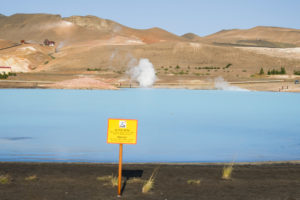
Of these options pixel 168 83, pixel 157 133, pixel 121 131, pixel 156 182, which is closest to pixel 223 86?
pixel 168 83

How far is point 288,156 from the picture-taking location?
55.9 feet

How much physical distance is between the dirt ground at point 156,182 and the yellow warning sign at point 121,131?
125cm

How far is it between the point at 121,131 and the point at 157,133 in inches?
605

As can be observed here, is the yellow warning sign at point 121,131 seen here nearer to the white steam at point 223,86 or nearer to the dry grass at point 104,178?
the dry grass at point 104,178

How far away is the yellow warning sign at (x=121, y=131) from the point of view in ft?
29.1

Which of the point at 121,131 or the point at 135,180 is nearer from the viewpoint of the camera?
the point at 121,131

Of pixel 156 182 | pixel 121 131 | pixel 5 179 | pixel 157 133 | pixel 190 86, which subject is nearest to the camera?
pixel 121 131

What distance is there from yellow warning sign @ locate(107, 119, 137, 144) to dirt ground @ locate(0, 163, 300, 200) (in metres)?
1.25

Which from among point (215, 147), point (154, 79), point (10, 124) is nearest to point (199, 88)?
point (154, 79)

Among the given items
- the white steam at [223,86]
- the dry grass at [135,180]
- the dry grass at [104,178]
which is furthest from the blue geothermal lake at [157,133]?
the white steam at [223,86]

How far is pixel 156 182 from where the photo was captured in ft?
35.2

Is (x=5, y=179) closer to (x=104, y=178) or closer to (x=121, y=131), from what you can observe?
(x=104, y=178)

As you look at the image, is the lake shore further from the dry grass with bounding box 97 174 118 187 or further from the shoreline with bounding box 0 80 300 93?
the dry grass with bounding box 97 174 118 187

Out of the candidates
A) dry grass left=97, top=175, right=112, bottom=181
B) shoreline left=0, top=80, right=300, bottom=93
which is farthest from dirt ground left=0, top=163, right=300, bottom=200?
shoreline left=0, top=80, right=300, bottom=93
